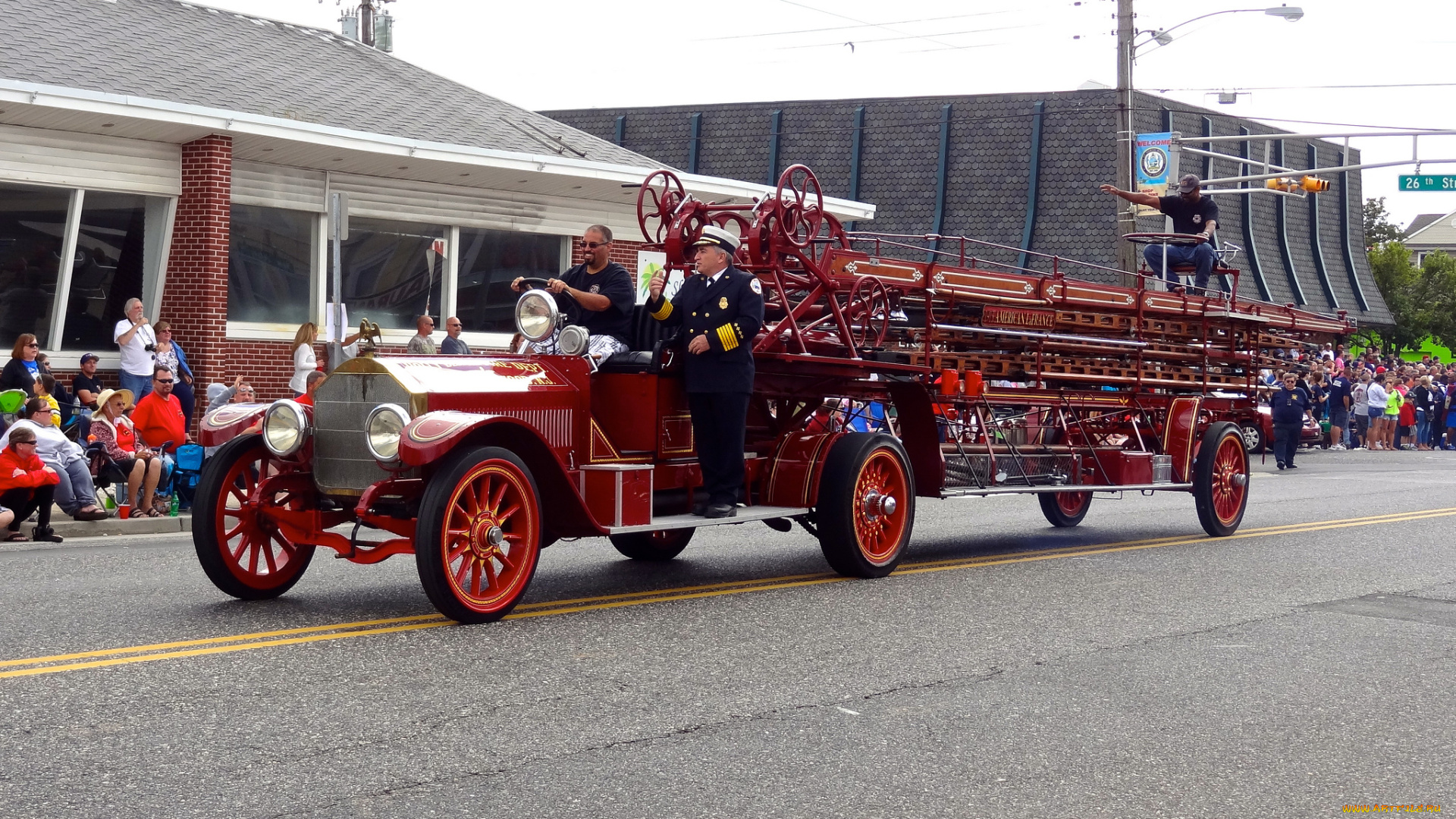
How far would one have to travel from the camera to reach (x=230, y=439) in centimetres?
800

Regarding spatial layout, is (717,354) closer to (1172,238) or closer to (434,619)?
(434,619)

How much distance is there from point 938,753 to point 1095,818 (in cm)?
78

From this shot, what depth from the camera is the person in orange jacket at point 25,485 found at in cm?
1195

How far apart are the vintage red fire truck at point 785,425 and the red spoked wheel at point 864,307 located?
0.06 feet

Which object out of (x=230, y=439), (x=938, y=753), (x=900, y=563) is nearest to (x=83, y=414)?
(x=230, y=439)

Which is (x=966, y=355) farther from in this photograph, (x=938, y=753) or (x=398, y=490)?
(x=938, y=753)

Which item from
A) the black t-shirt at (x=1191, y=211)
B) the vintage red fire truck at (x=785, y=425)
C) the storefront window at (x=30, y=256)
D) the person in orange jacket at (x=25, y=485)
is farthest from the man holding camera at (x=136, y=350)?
the black t-shirt at (x=1191, y=211)

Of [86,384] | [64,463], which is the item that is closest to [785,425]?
[64,463]

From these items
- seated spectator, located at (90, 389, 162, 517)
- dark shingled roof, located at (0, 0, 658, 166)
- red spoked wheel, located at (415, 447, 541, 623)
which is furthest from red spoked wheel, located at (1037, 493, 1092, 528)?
dark shingled roof, located at (0, 0, 658, 166)

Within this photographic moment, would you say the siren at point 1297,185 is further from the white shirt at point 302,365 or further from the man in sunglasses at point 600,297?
the man in sunglasses at point 600,297

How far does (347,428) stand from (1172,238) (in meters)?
8.90

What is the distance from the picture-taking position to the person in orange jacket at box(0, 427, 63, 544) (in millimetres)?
11953

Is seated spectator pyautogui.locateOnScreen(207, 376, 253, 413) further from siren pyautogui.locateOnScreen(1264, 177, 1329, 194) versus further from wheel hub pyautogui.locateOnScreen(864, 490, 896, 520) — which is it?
siren pyautogui.locateOnScreen(1264, 177, 1329, 194)

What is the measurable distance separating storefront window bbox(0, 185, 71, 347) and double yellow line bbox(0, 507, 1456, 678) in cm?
1116
